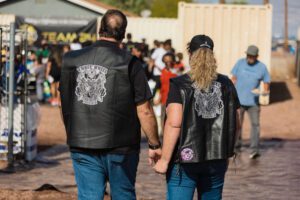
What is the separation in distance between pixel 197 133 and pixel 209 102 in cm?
24

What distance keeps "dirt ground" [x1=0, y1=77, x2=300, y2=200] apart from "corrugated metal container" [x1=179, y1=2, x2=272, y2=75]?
195 cm

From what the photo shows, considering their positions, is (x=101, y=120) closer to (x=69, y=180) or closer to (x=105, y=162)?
(x=105, y=162)

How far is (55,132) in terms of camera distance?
18.0 m

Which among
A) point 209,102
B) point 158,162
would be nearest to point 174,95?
point 209,102

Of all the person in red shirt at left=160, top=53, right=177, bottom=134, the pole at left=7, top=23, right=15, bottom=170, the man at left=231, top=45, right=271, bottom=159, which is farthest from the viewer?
the person in red shirt at left=160, top=53, right=177, bottom=134

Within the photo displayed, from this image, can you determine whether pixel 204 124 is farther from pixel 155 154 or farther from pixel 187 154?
pixel 155 154

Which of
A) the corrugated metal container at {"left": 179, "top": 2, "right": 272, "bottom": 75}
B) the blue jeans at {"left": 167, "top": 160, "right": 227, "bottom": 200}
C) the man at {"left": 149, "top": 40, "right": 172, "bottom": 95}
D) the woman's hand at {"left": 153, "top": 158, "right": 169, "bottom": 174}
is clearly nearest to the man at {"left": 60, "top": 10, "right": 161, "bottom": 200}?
the woman's hand at {"left": 153, "top": 158, "right": 169, "bottom": 174}

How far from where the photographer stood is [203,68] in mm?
6133

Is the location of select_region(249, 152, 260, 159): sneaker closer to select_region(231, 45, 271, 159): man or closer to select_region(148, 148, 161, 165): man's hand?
select_region(231, 45, 271, 159): man

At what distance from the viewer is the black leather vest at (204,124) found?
6.08 metres

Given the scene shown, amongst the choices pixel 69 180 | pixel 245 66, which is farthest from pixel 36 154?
pixel 245 66

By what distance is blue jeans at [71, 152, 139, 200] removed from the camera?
6156 millimetres

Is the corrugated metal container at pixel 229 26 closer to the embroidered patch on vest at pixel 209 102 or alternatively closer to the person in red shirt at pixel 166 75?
the person in red shirt at pixel 166 75

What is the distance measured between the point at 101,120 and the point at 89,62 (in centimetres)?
43
